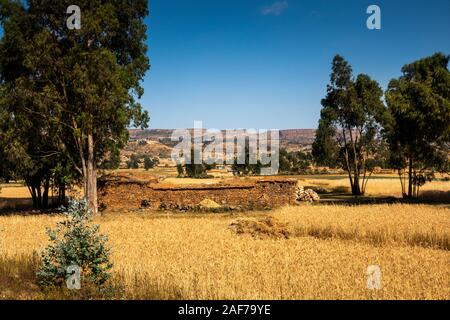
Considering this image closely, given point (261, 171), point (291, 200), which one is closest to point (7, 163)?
point (291, 200)

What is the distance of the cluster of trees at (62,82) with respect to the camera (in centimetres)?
2647

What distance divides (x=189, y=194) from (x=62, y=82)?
39.6 feet

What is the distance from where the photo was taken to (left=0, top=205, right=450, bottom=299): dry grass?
969 cm

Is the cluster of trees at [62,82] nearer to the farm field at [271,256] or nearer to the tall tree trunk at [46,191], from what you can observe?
the farm field at [271,256]

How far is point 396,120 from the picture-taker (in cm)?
3294

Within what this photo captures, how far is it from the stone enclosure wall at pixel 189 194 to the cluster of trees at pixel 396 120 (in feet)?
32.2

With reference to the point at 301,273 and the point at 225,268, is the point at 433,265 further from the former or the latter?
the point at 225,268

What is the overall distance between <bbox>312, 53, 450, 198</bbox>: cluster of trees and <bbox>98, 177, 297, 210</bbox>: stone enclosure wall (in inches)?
386

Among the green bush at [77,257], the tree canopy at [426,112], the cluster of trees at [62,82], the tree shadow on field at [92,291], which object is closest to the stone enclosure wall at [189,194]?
the cluster of trees at [62,82]
